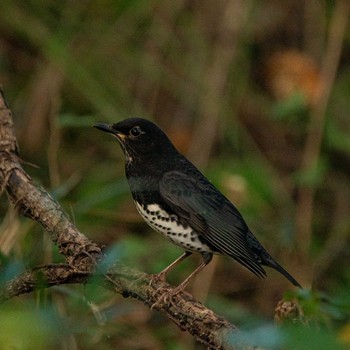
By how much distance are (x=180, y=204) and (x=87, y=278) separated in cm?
108

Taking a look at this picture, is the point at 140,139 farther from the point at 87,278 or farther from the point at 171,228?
the point at 87,278

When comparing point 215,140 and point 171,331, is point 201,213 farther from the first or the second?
point 215,140

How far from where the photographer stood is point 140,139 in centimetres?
452

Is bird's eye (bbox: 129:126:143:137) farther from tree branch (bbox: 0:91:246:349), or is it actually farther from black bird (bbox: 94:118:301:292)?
tree branch (bbox: 0:91:246:349)

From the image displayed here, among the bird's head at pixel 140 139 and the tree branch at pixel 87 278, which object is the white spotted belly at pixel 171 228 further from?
the tree branch at pixel 87 278

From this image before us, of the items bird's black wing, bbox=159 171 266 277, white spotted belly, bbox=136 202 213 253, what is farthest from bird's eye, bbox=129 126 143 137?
white spotted belly, bbox=136 202 213 253

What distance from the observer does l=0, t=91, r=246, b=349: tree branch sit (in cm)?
297

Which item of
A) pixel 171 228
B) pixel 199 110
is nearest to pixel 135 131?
pixel 171 228

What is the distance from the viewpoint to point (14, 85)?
25.3ft

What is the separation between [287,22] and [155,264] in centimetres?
388

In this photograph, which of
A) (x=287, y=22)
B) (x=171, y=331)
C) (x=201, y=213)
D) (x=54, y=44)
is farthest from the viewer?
(x=287, y=22)

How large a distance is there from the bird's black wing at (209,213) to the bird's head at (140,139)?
20cm

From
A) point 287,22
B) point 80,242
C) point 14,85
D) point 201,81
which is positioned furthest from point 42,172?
point 80,242

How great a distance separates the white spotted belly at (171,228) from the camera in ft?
13.4
